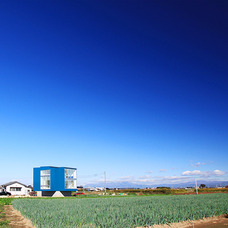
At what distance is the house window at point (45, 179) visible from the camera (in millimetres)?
58250

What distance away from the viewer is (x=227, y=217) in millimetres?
17953

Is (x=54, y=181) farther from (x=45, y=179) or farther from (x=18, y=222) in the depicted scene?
(x=18, y=222)

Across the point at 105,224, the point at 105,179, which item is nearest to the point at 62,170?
the point at 105,179

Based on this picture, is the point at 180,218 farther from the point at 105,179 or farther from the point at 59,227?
the point at 105,179

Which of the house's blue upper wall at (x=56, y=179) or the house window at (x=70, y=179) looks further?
the house window at (x=70, y=179)

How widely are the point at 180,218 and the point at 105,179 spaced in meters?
78.0

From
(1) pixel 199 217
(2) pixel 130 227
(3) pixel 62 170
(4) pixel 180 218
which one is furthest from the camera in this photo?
(3) pixel 62 170

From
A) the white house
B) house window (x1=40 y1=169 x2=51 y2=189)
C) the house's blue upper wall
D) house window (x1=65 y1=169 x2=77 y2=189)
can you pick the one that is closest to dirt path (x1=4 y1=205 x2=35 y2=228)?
the house's blue upper wall

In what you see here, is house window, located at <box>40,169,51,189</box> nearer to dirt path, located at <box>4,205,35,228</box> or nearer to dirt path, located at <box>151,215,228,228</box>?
dirt path, located at <box>4,205,35,228</box>

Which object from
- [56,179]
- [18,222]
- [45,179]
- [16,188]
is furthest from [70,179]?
[18,222]

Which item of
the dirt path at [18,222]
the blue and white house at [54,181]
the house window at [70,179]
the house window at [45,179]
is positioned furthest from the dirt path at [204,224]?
the house window at [45,179]

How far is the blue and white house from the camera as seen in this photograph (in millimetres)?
57062

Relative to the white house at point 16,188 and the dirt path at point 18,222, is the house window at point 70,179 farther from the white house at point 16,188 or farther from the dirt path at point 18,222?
the dirt path at point 18,222

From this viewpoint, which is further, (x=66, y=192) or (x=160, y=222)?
(x=66, y=192)
